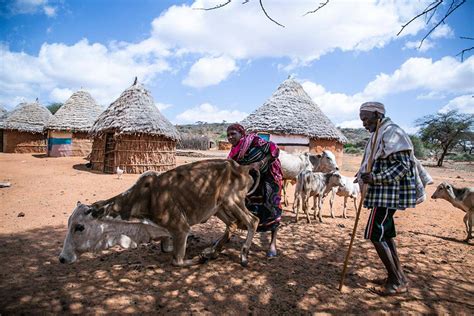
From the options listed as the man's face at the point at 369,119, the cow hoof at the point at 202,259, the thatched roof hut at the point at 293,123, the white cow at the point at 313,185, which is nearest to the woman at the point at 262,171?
the cow hoof at the point at 202,259

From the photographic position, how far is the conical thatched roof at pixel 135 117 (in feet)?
47.1

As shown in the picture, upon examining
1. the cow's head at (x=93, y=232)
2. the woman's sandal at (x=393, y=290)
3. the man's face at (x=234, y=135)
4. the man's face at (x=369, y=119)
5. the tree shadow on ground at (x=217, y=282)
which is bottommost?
the tree shadow on ground at (x=217, y=282)

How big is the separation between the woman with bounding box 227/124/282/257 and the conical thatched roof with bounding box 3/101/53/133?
81.2 feet

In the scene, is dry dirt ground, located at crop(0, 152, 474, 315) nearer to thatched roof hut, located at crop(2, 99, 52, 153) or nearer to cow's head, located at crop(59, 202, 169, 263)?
cow's head, located at crop(59, 202, 169, 263)

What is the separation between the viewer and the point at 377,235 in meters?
3.16

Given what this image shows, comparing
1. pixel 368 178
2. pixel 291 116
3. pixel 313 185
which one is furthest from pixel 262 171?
pixel 291 116

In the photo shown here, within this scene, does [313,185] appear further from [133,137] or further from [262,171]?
[133,137]

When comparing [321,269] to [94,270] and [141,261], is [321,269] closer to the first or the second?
[141,261]

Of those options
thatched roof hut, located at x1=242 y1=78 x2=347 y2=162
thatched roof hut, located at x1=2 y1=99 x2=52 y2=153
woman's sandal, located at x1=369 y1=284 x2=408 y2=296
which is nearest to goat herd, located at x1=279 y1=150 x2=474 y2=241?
woman's sandal, located at x1=369 y1=284 x2=408 y2=296

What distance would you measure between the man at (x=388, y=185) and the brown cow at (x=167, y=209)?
157cm

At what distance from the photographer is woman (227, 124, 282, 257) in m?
4.24

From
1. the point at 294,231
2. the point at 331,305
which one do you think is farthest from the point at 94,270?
the point at 294,231

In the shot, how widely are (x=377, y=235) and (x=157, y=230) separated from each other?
259cm

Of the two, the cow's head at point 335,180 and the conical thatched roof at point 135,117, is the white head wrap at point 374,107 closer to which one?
the cow's head at point 335,180
